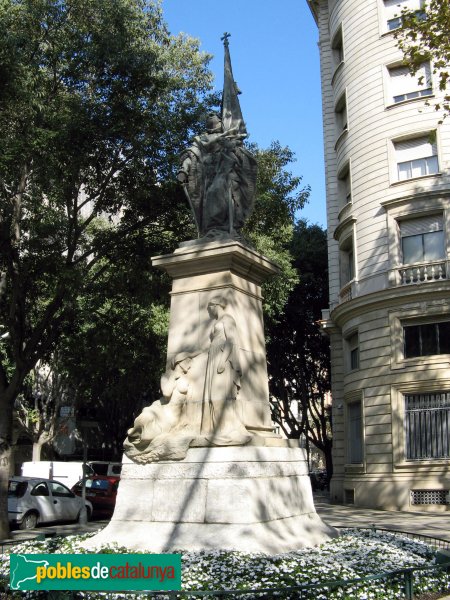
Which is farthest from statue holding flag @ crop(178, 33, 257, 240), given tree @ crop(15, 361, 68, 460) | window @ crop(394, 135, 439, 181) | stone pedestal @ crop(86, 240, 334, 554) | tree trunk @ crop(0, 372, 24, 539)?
tree @ crop(15, 361, 68, 460)

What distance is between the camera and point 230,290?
1048 cm

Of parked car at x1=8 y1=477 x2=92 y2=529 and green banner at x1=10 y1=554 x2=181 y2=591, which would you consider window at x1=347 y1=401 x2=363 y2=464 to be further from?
green banner at x1=10 y1=554 x2=181 y2=591

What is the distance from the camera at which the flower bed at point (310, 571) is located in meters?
7.15

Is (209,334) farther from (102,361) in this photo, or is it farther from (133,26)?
(102,361)

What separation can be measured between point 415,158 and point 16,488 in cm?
1786

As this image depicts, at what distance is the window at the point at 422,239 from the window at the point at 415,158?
70.7 inches

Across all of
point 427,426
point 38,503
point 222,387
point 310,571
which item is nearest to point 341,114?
point 427,426

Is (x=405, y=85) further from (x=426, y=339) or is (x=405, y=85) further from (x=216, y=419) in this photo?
(x=216, y=419)

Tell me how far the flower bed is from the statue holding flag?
4.95 meters

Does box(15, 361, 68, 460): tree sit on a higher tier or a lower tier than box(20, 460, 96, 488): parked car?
higher

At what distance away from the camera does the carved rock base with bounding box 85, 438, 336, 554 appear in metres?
8.75

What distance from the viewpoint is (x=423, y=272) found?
80.6 ft

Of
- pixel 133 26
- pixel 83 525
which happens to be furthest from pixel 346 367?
pixel 133 26

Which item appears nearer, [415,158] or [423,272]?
[423,272]
